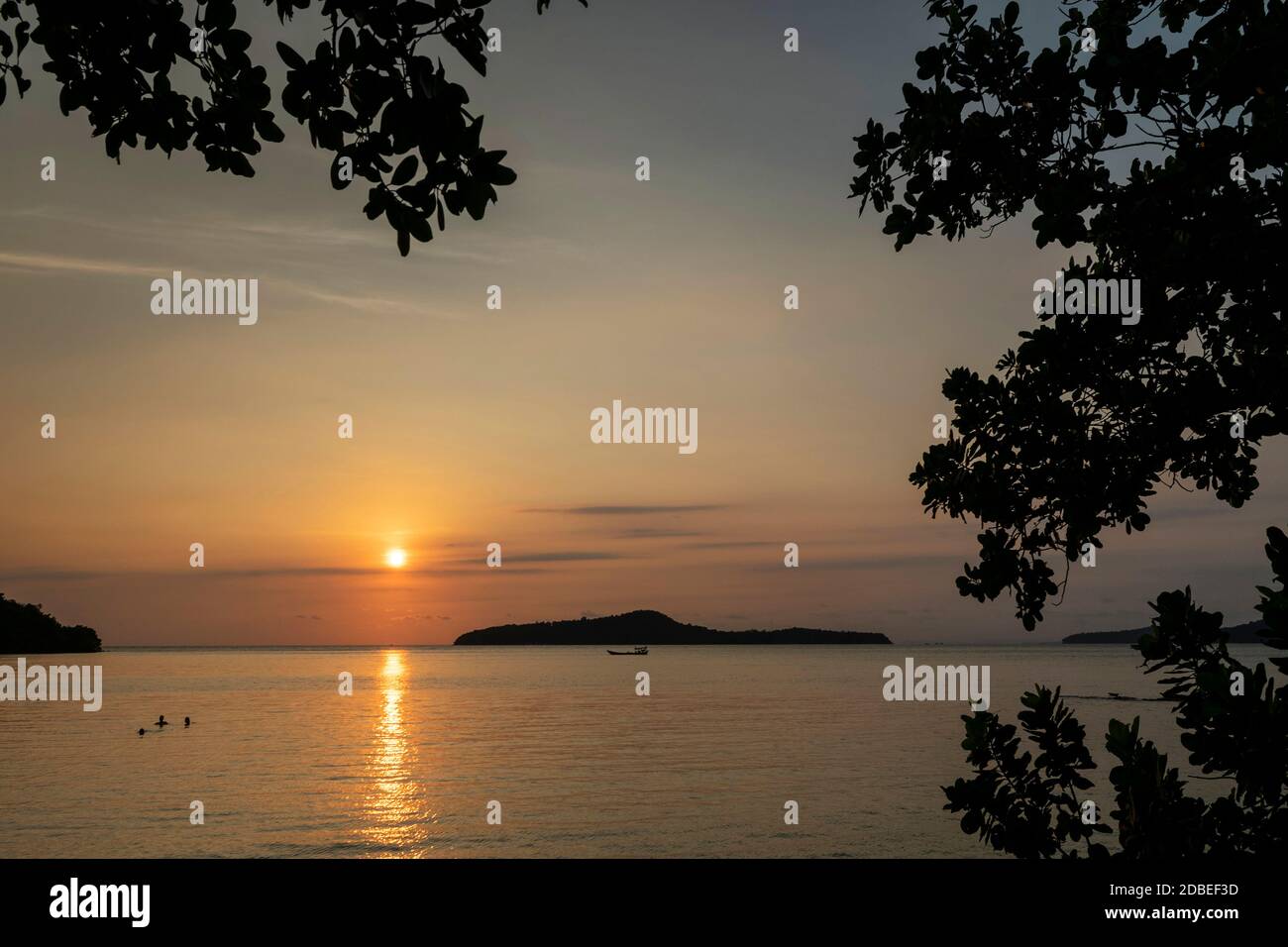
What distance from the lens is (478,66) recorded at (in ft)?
13.8

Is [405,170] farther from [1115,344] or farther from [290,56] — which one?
[1115,344]

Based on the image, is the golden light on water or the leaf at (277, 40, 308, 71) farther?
the golden light on water

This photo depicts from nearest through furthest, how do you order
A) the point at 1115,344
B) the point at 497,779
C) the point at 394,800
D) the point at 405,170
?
1. the point at 405,170
2. the point at 1115,344
3. the point at 394,800
4. the point at 497,779

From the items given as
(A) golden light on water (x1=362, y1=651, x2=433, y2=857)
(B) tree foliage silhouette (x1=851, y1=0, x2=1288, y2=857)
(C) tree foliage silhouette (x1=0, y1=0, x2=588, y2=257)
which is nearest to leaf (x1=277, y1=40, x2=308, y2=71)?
(C) tree foliage silhouette (x1=0, y1=0, x2=588, y2=257)

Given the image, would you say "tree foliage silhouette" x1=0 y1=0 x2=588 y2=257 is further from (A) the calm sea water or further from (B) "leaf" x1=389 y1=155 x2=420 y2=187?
(A) the calm sea water

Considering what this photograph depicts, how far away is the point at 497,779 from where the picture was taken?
49.4m

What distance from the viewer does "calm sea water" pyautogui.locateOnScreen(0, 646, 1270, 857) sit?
34781mm

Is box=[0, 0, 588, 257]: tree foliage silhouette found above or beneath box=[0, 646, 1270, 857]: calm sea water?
above

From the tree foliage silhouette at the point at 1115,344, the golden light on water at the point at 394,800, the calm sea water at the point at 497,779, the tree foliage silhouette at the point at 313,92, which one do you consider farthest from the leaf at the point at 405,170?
the golden light on water at the point at 394,800

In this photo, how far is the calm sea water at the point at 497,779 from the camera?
1369 inches

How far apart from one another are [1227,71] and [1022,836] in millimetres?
4566

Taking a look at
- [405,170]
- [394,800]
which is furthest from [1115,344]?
→ [394,800]
